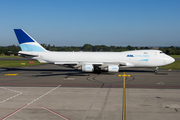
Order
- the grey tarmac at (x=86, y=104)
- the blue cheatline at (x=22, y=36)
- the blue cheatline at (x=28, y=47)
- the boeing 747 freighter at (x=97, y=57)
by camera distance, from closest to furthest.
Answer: the grey tarmac at (x=86, y=104) < the boeing 747 freighter at (x=97, y=57) < the blue cheatline at (x=22, y=36) < the blue cheatline at (x=28, y=47)

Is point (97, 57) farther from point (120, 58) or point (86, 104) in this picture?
point (86, 104)

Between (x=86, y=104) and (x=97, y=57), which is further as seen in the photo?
(x=97, y=57)

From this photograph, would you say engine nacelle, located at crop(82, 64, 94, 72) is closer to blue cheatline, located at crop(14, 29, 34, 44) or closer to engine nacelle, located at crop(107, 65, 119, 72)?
engine nacelle, located at crop(107, 65, 119, 72)

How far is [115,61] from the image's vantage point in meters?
36.5

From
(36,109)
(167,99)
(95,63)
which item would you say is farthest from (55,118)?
(95,63)

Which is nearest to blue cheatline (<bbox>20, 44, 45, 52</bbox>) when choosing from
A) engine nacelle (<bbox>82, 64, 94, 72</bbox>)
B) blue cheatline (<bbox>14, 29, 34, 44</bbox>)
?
blue cheatline (<bbox>14, 29, 34, 44</bbox>)

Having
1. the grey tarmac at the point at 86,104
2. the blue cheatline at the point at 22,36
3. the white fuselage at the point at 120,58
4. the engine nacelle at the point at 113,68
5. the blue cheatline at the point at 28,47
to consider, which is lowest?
the grey tarmac at the point at 86,104

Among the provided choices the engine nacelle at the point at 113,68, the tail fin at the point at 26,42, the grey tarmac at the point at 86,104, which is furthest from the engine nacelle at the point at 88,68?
the tail fin at the point at 26,42

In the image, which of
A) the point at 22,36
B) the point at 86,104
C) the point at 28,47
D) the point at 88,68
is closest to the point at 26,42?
the point at 28,47

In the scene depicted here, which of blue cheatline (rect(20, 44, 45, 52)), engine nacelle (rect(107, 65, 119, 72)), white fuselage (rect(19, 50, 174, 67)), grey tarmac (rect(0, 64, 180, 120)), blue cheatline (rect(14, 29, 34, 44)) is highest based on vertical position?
blue cheatline (rect(14, 29, 34, 44))

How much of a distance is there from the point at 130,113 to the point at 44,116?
6.50 m

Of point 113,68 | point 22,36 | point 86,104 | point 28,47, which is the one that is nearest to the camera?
point 86,104

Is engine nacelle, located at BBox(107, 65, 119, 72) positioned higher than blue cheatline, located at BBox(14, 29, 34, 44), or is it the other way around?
blue cheatline, located at BBox(14, 29, 34, 44)

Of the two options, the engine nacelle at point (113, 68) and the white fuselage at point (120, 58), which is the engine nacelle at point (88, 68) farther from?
the engine nacelle at point (113, 68)
